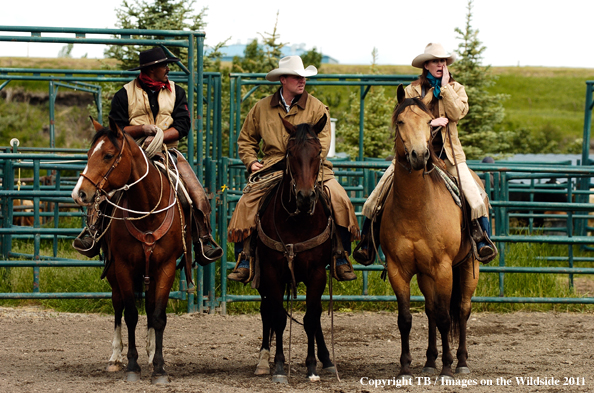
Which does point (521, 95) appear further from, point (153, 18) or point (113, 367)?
point (113, 367)

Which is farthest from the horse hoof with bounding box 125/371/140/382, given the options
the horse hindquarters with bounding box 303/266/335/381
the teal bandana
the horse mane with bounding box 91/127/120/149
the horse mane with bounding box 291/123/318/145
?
the teal bandana

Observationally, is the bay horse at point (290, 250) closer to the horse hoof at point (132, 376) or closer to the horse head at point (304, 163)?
the horse head at point (304, 163)

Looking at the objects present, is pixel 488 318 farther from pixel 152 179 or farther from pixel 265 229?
pixel 152 179

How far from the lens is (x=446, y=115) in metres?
5.40

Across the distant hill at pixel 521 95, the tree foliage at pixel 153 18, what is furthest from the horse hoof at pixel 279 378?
the distant hill at pixel 521 95

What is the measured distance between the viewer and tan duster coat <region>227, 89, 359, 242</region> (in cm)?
537

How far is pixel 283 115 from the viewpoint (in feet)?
18.3

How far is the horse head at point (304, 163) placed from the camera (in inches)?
181

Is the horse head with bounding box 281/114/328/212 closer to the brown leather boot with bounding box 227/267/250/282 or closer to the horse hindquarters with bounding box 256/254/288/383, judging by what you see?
the horse hindquarters with bounding box 256/254/288/383

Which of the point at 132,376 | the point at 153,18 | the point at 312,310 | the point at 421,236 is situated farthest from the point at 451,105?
the point at 153,18

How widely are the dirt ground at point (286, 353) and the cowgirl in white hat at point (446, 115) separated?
1040 mm

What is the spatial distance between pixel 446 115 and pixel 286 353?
103 inches

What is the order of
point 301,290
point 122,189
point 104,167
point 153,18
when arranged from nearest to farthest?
point 104,167
point 122,189
point 301,290
point 153,18

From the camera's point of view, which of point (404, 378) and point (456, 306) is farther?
point (456, 306)
